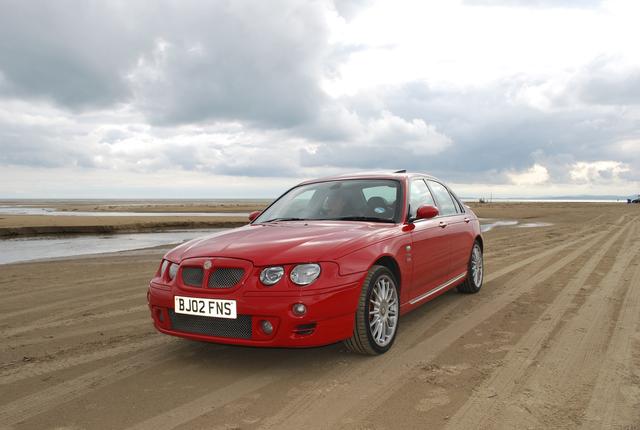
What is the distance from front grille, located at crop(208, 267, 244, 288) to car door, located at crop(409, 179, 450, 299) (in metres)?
1.74

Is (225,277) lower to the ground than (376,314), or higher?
higher

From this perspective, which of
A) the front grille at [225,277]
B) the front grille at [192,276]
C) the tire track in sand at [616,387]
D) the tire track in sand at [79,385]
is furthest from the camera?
the front grille at [192,276]

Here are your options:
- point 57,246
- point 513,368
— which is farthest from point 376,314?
point 57,246

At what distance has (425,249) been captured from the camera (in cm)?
474

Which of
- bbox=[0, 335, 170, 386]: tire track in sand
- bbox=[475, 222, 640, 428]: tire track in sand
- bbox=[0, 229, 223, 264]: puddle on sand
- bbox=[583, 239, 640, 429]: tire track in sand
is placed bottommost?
bbox=[583, 239, 640, 429]: tire track in sand

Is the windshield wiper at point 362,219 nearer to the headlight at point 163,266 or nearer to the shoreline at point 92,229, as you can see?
the headlight at point 163,266

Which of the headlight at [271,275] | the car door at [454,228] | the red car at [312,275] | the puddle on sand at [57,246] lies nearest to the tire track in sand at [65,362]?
the red car at [312,275]

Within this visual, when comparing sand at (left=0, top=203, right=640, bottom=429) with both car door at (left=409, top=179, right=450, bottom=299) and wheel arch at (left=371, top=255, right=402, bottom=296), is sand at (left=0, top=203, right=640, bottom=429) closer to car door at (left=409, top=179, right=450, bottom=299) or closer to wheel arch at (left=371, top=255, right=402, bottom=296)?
car door at (left=409, top=179, right=450, bottom=299)

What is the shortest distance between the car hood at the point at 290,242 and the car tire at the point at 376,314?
31cm

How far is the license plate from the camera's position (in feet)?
11.1

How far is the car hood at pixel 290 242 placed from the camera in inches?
138

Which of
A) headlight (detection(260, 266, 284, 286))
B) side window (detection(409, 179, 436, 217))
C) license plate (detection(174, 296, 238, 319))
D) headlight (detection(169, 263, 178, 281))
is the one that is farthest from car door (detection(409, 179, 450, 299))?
headlight (detection(169, 263, 178, 281))

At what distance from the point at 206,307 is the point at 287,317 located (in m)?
0.61

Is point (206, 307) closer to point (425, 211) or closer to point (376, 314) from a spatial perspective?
point (376, 314)
